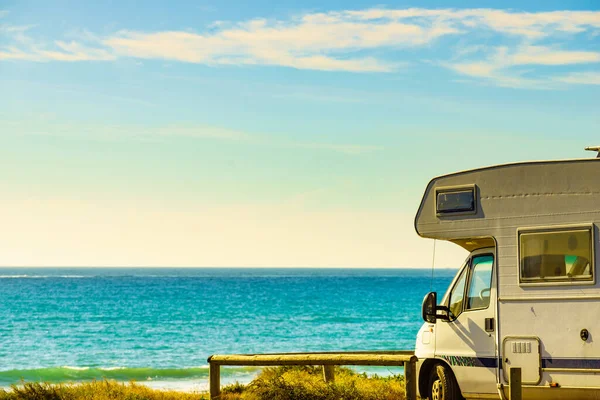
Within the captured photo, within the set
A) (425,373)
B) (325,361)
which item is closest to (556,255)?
(425,373)

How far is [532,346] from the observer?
10.5 meters

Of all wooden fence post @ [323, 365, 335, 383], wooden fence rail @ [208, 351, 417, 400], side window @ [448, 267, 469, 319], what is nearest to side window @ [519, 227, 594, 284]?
side window @ [448, 267, 469, 319]

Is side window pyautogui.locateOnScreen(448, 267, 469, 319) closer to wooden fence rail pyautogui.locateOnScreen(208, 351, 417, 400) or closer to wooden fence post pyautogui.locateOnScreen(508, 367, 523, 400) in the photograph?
wooden fence rail pyautogui.locateOnScreen(208, 351, 417, 400)

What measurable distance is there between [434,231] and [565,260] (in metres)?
1.68

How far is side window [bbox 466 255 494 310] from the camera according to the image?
11375 mm

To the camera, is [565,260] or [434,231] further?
[434,231]

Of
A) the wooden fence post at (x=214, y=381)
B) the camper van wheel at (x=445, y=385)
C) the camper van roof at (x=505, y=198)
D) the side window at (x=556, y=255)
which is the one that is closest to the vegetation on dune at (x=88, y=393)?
the wooden fence post at (x=214, y=381)

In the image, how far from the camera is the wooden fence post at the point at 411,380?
11781 mm

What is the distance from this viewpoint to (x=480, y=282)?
37.9 ft

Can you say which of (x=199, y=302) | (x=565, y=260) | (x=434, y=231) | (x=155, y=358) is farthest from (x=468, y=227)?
(x=199, y=302)

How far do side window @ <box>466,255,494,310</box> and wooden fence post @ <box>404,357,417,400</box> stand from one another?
1110 mm

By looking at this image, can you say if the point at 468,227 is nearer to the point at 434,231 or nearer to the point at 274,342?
the point at 434,231

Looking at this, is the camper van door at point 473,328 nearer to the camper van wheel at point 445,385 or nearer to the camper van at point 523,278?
the camper van at point 523,278

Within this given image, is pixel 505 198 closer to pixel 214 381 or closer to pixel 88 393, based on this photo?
pixel 214 381
